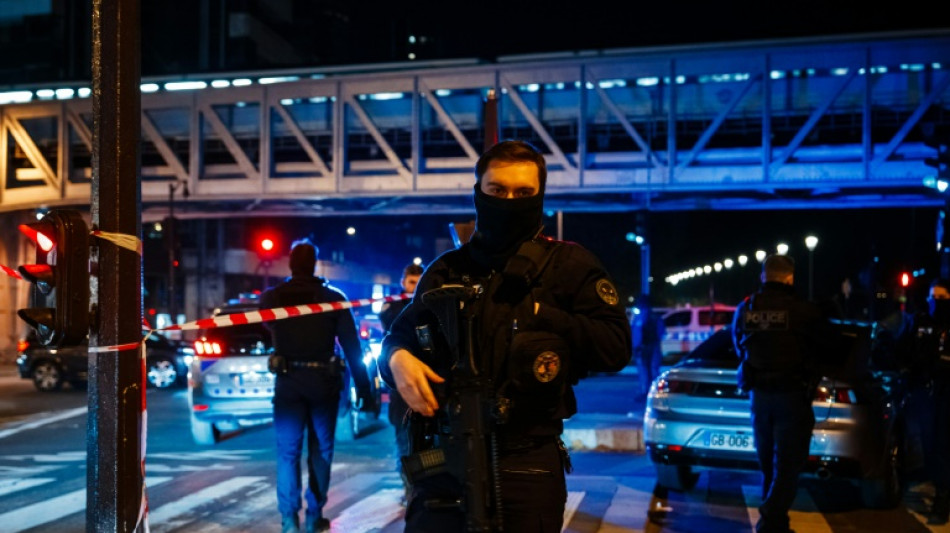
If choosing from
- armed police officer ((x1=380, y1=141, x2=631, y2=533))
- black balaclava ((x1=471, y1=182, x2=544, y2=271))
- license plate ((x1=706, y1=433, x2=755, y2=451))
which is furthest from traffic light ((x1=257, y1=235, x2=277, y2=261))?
black balaclava ((x1=471, y1=182, x2=544, y2=271))

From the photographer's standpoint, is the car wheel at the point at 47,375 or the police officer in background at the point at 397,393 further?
the car wheel at the point at 47,375

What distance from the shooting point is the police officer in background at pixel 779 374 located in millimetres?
6086

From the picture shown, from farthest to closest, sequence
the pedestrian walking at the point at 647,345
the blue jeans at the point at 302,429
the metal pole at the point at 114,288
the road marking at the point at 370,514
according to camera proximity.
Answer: the pedestrian walking at the point at 647,345 → the road marking at the point at 370,514 → the blue jeans at the point at 302,429 → the metal pole at the point at 114,288

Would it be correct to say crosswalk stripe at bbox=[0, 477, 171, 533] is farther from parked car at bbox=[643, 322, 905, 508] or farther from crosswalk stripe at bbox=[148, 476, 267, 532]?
parked car at bbox=[643, 322, 905, 508]

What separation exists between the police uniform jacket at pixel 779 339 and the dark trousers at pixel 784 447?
0.33ft

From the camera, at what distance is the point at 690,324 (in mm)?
26406

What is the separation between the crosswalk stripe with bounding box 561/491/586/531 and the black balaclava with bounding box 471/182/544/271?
4.02m

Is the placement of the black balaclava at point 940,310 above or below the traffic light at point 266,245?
below

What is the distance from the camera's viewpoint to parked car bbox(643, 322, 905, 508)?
23.4 ft

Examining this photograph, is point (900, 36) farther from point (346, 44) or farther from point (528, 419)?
point (346, 44)

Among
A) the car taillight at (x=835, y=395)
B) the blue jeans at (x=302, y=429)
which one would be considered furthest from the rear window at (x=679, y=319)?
the blue jeans at (x=302, y=429)

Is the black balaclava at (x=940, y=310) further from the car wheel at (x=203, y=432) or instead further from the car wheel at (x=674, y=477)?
the car wheel at (x=203, y=432)

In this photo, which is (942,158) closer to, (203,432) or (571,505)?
(571,505)

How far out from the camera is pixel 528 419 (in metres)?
2.88
